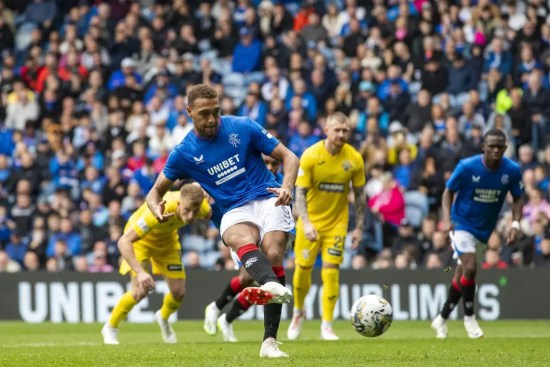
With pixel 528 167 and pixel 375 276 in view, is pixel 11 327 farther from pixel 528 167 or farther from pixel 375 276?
pixel 528 167

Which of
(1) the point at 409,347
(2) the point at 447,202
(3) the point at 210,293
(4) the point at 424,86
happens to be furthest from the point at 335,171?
(4) the point at 424,86

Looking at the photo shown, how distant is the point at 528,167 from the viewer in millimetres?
20812

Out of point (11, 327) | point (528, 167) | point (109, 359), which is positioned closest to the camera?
point (109, 359)

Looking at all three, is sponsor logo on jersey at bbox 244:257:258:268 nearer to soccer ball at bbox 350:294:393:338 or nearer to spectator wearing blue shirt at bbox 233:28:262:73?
soccer ball at bbox 350:294:393:338

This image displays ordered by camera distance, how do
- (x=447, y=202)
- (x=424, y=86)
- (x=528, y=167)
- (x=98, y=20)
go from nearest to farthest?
(x=447, y=202) < (x=528, y=167) < (x=424, y=86) < (x=98, y=20)

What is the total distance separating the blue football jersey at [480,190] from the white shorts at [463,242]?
0.24 ft

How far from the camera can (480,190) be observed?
1476cm

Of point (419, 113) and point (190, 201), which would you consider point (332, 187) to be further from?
point (419, 113)

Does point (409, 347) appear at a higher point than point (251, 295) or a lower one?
lower

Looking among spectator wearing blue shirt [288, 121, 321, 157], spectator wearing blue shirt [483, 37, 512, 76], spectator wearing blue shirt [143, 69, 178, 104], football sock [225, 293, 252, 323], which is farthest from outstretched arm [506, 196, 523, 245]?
spectator wearing blue shirt [143, 69, 178, 104]

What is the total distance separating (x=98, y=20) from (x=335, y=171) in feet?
43.5

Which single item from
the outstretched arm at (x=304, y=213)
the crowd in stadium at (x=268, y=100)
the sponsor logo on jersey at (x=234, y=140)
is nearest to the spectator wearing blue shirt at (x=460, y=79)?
the crowd in stadium at (x=268, y=100)

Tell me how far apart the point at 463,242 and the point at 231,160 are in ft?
16.0

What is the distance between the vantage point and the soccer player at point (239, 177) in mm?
10602
